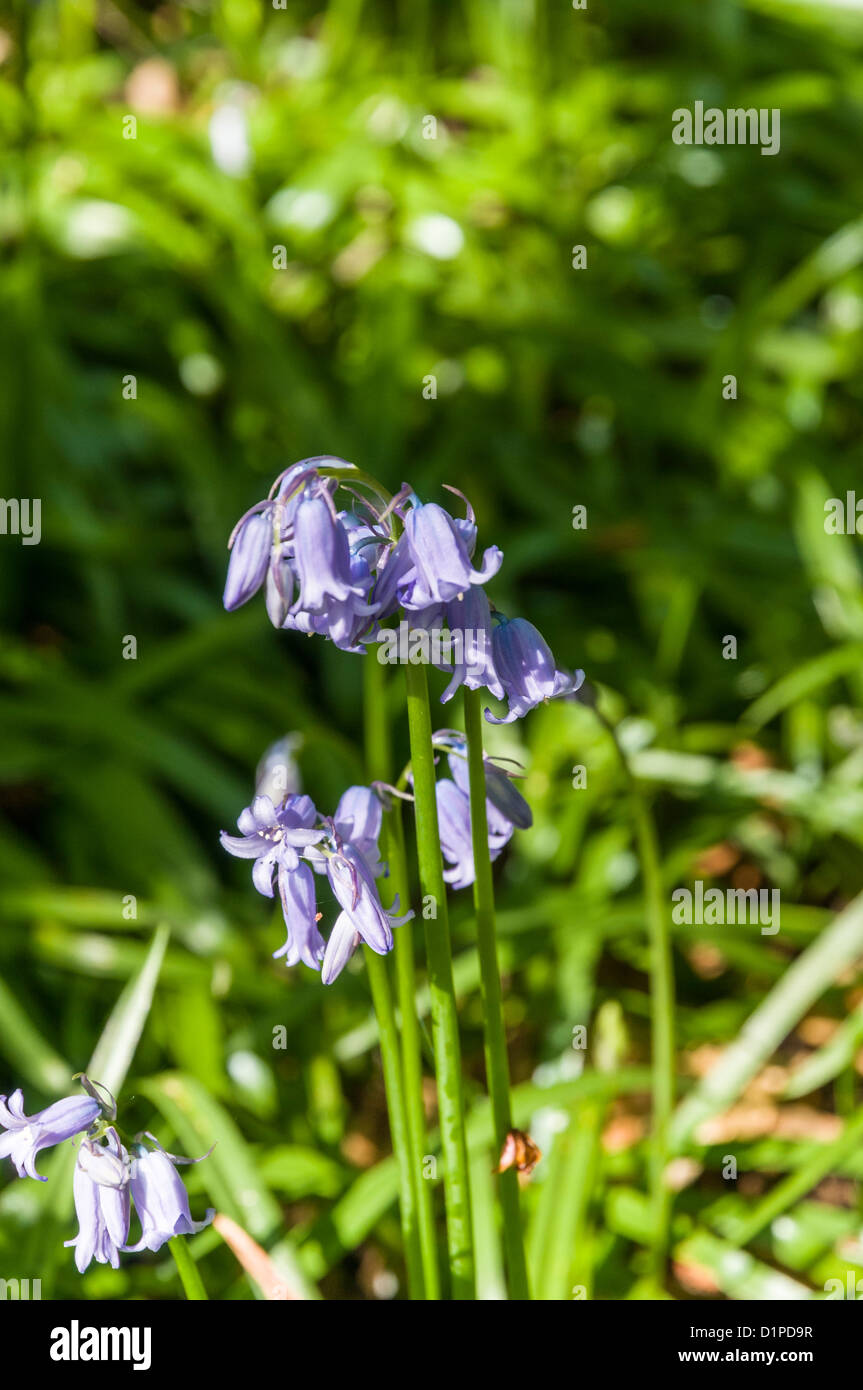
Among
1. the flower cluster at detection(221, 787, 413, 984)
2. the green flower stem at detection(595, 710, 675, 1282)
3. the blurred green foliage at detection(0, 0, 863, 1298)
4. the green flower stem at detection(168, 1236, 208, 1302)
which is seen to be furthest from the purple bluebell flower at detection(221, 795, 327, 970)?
the blurred green foliage at detection(0, 0, 863, 1298)

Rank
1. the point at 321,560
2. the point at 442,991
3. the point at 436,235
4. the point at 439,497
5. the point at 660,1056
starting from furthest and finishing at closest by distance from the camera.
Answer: the point at 436,235 → the point at 439,497 → the point at 660,1056 → the point at 442,991 → the point at 321,560

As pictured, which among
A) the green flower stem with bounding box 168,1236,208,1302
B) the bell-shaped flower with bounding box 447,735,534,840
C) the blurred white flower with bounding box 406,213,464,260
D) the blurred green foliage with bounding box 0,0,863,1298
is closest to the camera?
the green flower stem with bounding box 168,1236,208,1302

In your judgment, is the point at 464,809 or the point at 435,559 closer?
the point at 435,559

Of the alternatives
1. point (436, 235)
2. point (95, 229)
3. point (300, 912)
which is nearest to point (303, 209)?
point (436, 235)

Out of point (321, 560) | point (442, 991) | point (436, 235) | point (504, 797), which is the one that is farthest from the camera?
point (436, 235)

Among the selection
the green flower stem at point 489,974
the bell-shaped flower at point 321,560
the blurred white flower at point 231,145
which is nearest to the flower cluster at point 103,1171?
the green flower stem at point 489,974

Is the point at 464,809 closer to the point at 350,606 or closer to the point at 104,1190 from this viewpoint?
the point at 350,606

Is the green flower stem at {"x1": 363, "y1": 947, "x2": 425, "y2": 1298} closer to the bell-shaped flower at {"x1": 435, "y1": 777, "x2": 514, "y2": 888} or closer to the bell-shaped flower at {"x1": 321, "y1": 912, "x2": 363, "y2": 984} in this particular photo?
the bell-shaped flower at {"x1": 321, "y1": 912, "x2": 363, "y2": 984}
